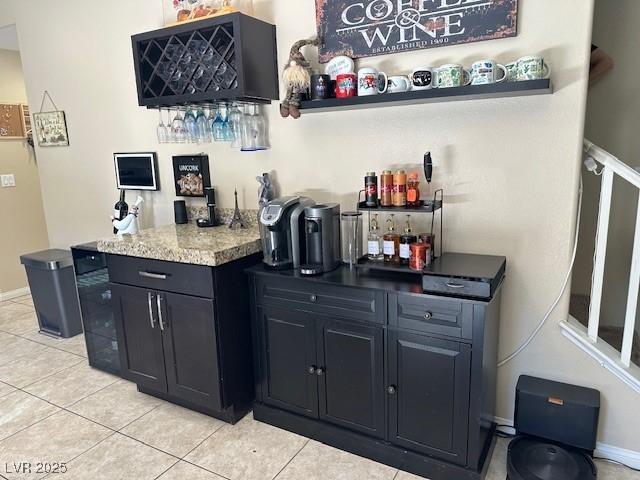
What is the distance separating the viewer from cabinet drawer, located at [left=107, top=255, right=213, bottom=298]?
221 centimetres

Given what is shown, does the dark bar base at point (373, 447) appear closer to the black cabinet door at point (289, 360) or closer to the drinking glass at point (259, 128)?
the black cabinet door at point (289, 360)

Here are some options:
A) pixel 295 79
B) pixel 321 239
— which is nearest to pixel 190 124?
pixel 295 79

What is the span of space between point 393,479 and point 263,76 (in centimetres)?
210

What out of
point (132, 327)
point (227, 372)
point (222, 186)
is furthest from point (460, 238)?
point (132, 327)

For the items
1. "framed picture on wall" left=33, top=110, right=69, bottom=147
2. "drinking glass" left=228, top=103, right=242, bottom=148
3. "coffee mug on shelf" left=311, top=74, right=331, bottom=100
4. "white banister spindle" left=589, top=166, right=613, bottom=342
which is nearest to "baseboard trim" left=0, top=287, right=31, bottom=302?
"framed picture on wall" left=33, top=110, right=69, bottom=147

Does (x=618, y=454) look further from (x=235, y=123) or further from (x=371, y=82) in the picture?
(x=235, y=123)

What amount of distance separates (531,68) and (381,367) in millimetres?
1388

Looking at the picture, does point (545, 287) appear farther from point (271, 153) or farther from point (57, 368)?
point (57, 368)

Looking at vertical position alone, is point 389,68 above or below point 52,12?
below

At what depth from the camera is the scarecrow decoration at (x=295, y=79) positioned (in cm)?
228

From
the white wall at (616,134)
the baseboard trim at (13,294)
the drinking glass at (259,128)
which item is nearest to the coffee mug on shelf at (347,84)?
the drinking glass at (259,128)

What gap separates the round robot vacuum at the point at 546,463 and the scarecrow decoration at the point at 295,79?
1.88 metres

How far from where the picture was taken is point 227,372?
7.59 ft

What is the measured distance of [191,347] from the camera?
2342mm
